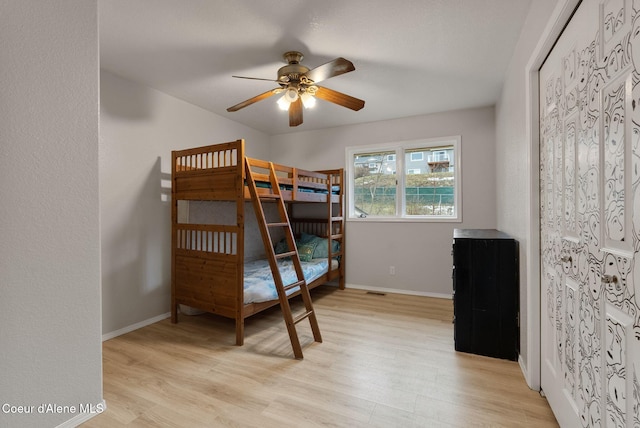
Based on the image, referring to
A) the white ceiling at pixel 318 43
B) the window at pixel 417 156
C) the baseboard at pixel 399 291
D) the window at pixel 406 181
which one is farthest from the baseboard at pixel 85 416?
the window at pixel 417 156

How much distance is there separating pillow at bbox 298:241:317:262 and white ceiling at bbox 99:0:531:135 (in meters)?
2.04

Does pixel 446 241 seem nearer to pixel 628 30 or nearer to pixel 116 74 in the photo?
pixel 628 30

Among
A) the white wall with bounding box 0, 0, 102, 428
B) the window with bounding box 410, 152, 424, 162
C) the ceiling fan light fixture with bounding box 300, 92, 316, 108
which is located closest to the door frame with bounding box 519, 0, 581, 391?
the ceiling fan light fixture with bounding box 300, 92, 316, 108

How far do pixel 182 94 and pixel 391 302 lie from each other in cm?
342

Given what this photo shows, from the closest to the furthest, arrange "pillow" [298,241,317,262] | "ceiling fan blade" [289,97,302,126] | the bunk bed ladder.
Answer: the bunk bed ladder → "ceiling fan blade" [289,97,302,126] → "pillow" [298,241,317,262]

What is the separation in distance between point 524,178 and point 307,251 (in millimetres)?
2701

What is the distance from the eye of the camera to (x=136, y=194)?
2.95 m

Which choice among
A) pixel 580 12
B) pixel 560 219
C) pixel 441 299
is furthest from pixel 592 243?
pixel 441 299

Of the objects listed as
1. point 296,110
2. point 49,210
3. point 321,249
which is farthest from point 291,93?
point 321,249

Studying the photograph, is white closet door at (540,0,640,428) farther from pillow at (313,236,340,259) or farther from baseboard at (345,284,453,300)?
pillow at (313,236,340,259)

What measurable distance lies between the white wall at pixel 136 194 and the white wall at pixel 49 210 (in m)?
1.21

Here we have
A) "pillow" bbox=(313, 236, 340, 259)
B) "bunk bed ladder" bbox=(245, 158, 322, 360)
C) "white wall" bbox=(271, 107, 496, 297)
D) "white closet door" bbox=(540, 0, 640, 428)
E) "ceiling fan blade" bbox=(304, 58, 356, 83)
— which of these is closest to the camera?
"white closet door" bbox=(540, 0, 640, 428)

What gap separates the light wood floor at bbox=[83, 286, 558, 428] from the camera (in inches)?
65.0

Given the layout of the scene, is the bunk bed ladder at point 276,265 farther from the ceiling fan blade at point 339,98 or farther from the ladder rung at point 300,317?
the ceiling fan blade at point 339,98
